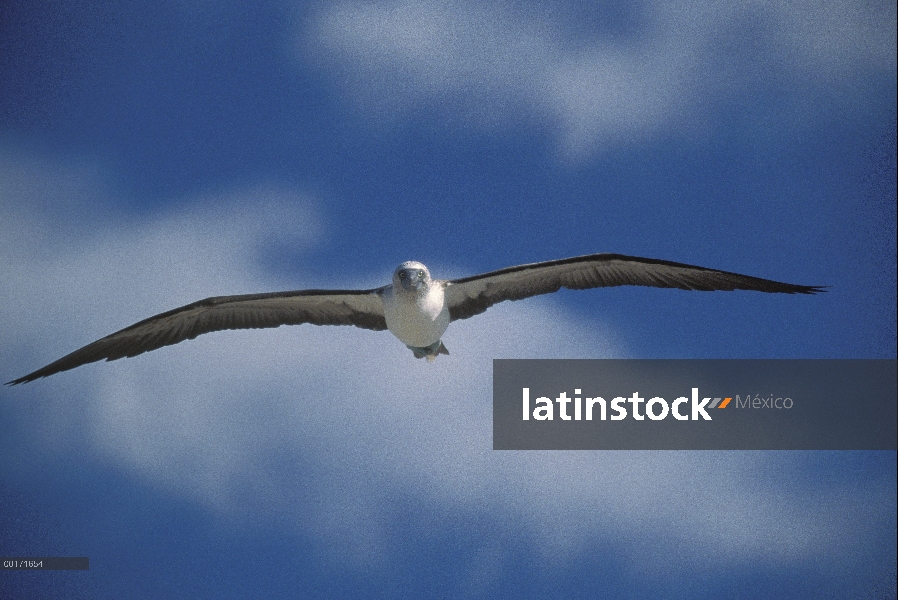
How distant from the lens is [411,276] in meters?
13.0

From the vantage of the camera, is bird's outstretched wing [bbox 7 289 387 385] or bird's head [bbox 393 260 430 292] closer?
bird's head [bbox 393 260 430 292]

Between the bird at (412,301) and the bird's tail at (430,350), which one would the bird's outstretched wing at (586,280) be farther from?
the bird's tail at (430,350)

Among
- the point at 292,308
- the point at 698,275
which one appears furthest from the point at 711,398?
the point at 292,308

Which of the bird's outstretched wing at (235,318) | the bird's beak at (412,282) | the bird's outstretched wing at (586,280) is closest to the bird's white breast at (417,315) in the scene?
the bird's beak at (412,282)

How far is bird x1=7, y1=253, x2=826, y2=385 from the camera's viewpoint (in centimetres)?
1334

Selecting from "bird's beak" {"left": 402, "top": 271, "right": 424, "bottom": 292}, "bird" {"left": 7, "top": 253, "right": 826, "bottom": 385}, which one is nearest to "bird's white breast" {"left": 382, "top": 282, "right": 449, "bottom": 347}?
"bird" {"left": 7, "top": 253, "right": 826, "bottom": 385}

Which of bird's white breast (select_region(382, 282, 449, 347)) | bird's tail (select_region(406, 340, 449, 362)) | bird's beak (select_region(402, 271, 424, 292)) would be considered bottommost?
bird's tail (select_region(406, 340, 449, 362))

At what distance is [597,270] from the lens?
13.7 metres

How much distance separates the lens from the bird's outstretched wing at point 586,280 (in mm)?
13281

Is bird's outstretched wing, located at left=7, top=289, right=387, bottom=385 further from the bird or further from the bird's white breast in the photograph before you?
the bird's white breast

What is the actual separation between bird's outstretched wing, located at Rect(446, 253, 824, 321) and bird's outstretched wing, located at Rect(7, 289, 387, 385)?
181cm

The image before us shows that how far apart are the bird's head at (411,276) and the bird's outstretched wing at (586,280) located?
0.71 m

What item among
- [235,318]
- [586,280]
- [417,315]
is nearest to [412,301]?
[417,315]

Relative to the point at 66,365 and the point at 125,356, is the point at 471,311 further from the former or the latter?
the point at 66,365
